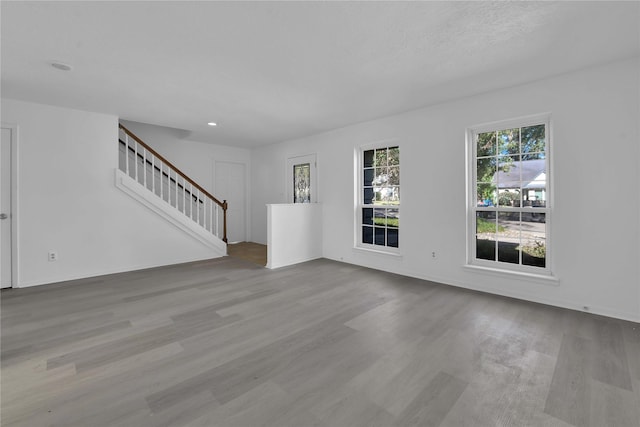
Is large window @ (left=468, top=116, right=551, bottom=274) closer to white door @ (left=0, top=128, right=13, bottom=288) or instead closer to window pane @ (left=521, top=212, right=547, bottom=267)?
window pane @ (left=521, top=212, right=547, bottom=267)

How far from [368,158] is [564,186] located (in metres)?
2.76

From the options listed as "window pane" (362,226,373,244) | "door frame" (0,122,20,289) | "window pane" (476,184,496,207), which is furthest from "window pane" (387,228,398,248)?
"door frame" (0,122,20,289)

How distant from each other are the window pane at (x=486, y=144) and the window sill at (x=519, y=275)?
1.49m

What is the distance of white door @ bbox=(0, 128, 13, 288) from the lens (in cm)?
376

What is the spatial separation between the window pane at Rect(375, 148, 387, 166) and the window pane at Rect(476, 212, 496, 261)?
169 cm

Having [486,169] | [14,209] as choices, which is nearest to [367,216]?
[486,169]

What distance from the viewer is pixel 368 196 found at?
16.7ft

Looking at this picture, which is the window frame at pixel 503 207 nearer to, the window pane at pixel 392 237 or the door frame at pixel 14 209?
the window pane at pixel 392 237

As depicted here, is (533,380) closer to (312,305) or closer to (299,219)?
(312,305)

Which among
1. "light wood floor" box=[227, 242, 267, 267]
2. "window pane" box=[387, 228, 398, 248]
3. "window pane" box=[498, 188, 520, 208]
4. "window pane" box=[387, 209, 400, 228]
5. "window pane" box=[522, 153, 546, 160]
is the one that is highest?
"window pane" box=[522, 153, 546, 160]

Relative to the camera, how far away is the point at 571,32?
228 cm

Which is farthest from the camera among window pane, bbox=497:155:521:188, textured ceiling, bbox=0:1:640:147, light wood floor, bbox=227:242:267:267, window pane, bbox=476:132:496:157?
light wood floor, bbox=227:242:267:267

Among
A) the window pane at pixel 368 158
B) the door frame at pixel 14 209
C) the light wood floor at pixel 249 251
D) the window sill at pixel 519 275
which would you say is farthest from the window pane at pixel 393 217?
the door frame at pixel 14 209

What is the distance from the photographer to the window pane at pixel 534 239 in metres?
3.36
